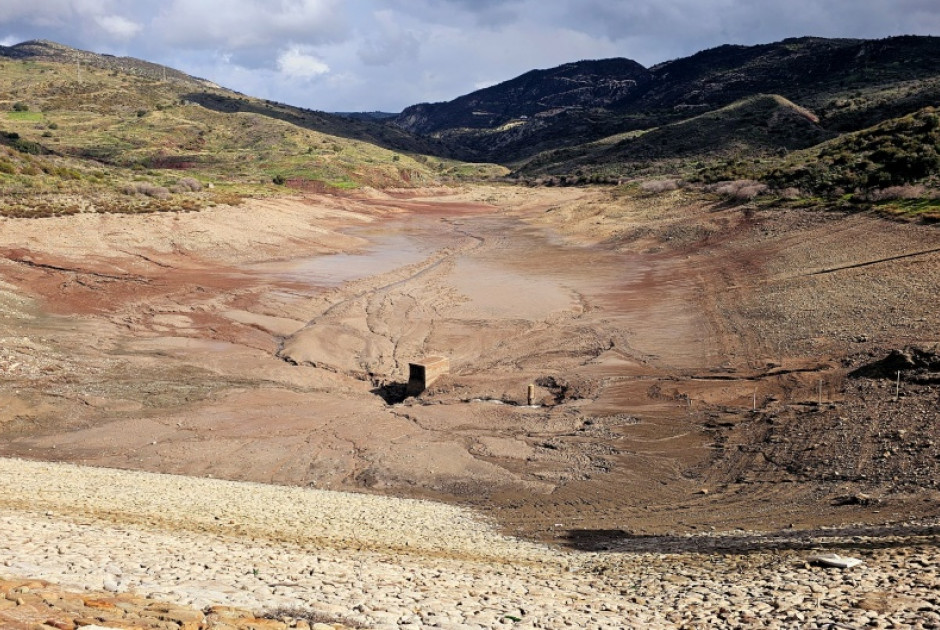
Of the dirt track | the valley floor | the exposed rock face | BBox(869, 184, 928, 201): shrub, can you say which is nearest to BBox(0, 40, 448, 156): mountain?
the dirt track

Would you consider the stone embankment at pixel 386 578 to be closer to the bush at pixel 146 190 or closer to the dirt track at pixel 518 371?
the dirt track at pixel 518 371

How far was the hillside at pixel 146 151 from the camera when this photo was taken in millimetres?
46844

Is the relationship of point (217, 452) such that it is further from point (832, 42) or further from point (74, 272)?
point (832, 42)

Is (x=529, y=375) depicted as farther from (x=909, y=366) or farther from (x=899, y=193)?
(x=899, y=193)

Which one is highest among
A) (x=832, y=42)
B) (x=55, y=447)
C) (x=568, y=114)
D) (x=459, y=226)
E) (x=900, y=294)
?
(x=832, y=42)

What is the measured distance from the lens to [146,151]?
279 feet

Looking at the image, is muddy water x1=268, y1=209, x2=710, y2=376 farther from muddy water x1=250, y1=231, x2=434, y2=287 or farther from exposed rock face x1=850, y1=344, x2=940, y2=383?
exposed rock face x1=850, y1=344, x2=940, y2=383

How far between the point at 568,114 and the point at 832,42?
60722 mm

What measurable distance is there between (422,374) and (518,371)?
2.99 m

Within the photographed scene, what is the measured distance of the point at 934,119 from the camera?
1629 inches

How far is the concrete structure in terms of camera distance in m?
19.4

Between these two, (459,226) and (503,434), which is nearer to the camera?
(503,434)

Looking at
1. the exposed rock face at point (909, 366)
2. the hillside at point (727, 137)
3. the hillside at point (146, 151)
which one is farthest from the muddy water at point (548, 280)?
the hillside at point (727, 137)

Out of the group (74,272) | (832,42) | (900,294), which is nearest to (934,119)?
(900,294)
